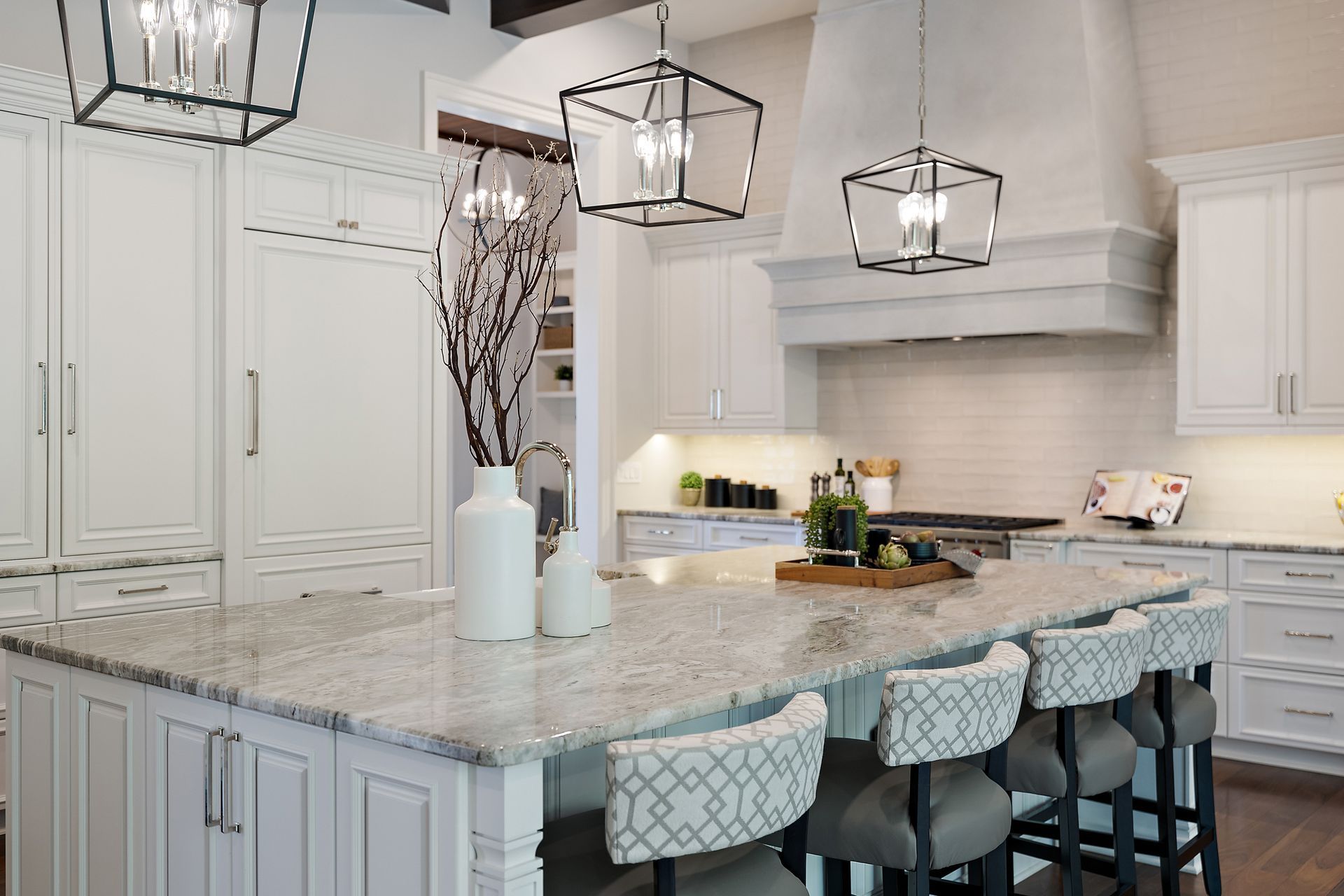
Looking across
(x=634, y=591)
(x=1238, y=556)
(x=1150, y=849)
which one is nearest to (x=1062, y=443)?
(x=1238, y=556)

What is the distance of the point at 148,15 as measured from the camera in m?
1.93

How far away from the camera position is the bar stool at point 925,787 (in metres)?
2.23

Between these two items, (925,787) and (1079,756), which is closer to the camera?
(925,787)

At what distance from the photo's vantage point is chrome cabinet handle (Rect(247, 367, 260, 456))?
447 centimetres

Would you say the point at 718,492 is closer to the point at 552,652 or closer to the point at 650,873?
the point at 552,652

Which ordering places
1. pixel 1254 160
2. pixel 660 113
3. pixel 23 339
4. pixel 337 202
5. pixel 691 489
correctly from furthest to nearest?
pixel 691 489 < pixel 1254 160 < pixel 337 202 < pixel 23 339 < pixel 660 113

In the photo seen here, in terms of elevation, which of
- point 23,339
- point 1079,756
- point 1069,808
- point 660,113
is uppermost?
point 660,113

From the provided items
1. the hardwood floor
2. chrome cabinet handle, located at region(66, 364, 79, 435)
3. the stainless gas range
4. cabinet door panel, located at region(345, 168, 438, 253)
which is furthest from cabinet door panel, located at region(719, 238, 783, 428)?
chrome cabinet handle, located at region(66, 364, 79, 435)

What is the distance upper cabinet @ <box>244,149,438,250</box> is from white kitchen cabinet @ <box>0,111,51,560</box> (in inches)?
29.6

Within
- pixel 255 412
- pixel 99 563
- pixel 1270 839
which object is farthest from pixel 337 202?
pixel 1270 839

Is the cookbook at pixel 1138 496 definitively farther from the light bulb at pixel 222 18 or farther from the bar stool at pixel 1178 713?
the light bulb at pixel 222 18

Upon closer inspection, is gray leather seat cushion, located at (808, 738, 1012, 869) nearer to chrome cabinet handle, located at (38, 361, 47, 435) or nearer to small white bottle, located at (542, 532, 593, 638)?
small white bottle, located at (542, 532, 593, 638)

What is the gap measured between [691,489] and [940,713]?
497cm

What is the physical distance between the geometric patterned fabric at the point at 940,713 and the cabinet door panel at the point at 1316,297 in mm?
3174
